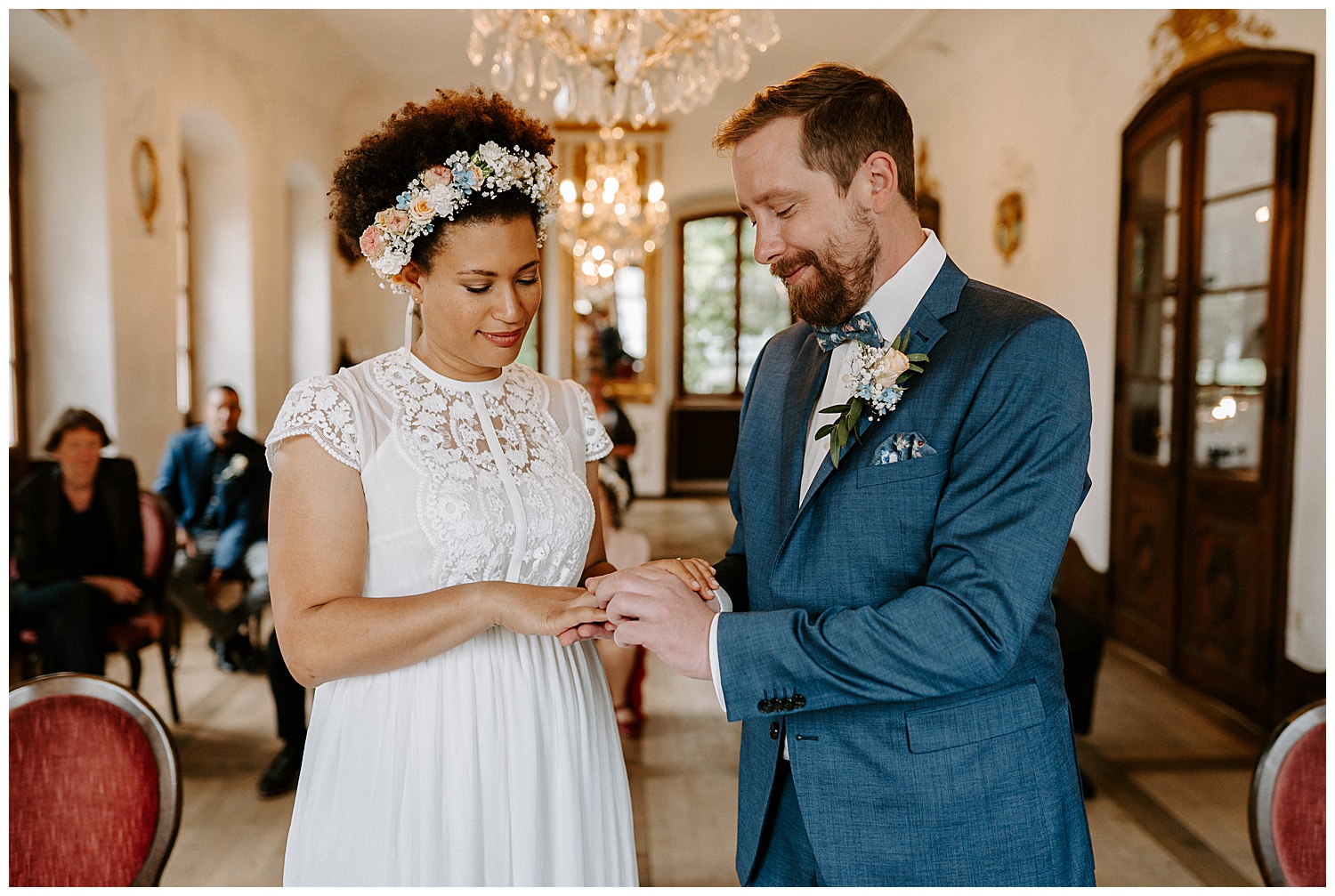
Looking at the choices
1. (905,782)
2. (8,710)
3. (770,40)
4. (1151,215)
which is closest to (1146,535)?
(1151,215)

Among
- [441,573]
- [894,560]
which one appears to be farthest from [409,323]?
[894,560]

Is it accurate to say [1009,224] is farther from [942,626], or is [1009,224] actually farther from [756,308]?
[942,626]

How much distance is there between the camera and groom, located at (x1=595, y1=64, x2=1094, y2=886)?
1375mm

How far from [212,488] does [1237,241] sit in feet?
16.9

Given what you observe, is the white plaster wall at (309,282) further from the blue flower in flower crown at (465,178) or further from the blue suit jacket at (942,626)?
the blue suit jacket at (942,626)

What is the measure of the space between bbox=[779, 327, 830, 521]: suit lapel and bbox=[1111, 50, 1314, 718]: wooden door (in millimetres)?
3429

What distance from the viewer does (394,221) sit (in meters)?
1.66

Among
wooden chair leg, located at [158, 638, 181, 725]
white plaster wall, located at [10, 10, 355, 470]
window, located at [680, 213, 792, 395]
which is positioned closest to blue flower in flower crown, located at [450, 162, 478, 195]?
wooden chair leg, located at [158, 638, 181, 725]

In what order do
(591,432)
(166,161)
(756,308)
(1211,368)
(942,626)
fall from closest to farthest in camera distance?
(942,626) < (591,432) < (1211,368) < (166,161) < (756,308)

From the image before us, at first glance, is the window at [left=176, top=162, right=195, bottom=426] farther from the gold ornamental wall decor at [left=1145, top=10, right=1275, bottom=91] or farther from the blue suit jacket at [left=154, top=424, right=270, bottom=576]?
the gold ornamental wall decor at [left=1145, top=10, right=1275, bottom=91]

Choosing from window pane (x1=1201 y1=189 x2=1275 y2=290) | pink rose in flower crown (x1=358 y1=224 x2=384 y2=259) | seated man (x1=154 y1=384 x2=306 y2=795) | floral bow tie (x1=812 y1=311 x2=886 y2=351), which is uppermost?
window pane (x1=1201 y1=189 x2=1275 y2=290)

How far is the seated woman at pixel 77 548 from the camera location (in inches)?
159

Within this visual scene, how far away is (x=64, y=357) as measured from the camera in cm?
549

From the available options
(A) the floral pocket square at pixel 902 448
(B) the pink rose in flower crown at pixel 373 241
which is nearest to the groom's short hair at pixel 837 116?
(A) the floral pocket square at pixel 902 448
